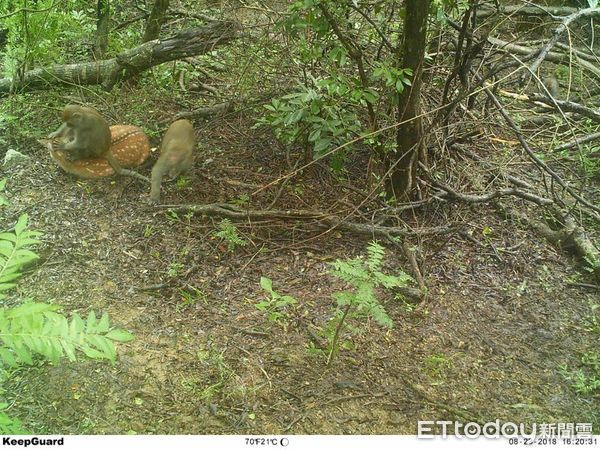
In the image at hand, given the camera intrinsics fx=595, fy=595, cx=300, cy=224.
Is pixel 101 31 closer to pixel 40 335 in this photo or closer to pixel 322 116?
pixel 322 116

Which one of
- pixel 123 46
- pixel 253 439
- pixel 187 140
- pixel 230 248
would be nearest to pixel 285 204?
pixel 230 248

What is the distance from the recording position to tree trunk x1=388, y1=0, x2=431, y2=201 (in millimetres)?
3846

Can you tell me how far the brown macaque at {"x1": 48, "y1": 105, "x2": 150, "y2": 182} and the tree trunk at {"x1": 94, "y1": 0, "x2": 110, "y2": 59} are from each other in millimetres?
1311

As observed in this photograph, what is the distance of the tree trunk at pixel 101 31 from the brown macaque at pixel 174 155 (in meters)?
1.72

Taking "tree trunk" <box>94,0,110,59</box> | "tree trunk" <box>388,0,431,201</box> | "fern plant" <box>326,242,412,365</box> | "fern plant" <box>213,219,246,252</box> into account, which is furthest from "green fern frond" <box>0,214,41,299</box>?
"tree trunk" <box>94,0,110,59</box>

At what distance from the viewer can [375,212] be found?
14.2 feet

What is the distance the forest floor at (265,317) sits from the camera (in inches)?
123

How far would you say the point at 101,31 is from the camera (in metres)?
5.91

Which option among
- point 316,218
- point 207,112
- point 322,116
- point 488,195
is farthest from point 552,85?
point 207,112

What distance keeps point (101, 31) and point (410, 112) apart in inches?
136

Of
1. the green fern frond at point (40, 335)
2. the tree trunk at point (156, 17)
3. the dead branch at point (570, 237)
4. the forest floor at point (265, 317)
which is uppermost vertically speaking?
the tree trunk at point (156, 17)

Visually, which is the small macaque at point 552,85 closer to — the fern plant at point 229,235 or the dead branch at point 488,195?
the dead branch at point 488,195

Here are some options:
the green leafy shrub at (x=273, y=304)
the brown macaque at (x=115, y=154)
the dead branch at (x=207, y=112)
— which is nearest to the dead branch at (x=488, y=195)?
the green leafy shrub at (x=273, y=304)

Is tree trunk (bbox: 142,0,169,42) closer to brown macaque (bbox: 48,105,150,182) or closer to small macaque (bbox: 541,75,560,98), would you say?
brown macaque (bbox: 48,105,150,182)
